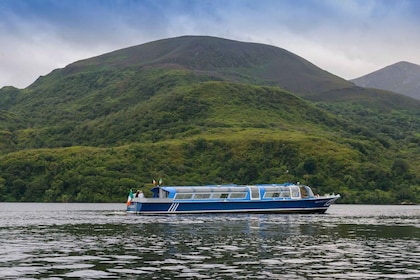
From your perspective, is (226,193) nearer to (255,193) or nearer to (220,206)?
(220,206)

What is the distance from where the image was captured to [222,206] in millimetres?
121312

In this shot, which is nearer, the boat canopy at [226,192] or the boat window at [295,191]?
the boat canopy at [226,192]

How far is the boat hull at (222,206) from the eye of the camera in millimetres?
119188

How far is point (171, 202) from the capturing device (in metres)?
119

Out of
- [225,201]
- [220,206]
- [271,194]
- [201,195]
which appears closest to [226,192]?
[225,201]

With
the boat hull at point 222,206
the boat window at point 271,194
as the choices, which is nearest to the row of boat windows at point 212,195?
the boat hull at point 222,206

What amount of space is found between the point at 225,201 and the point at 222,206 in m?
1.14

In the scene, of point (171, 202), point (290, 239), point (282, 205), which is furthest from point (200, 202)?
point (290, 239)

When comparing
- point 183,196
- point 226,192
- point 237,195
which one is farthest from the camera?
point 226,192

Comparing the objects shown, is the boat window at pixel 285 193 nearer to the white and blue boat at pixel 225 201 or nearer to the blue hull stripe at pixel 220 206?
the white and blue boat at pixel 225 201

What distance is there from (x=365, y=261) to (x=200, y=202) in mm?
78137

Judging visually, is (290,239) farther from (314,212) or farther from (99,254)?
(314,212)

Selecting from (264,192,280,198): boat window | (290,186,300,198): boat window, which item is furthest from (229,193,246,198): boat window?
(290,186,300,198): boat window

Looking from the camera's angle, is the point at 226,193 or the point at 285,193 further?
the point at 285,193
